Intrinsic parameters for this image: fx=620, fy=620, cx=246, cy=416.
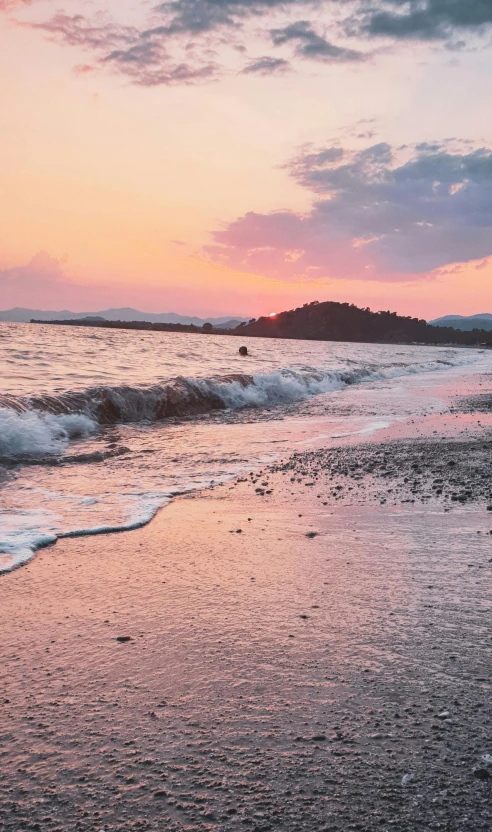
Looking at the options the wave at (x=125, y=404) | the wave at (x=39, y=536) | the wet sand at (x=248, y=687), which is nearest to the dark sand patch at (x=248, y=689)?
the wet sand at (x=248, y=687)

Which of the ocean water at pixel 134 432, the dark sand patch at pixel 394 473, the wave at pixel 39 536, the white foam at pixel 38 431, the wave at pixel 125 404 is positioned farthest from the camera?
the wave at pixel 125 404

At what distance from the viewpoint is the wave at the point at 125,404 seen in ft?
34.8

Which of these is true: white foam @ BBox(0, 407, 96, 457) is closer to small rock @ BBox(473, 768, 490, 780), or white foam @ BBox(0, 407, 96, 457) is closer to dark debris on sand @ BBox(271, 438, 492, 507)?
dark debris on sand @ BBox(271, 438, 492, 507)

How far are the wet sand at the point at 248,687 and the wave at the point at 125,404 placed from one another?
6.12 m

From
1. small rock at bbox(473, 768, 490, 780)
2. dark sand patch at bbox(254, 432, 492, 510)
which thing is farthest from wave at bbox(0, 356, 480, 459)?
small rock at bbox(473, 768, 490, 780)

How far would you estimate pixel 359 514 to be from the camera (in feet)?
19.3

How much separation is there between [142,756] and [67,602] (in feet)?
5.46

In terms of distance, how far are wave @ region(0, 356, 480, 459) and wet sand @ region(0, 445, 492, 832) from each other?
6123mm

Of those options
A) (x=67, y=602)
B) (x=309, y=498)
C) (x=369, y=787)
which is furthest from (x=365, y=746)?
(x=309, y=498)

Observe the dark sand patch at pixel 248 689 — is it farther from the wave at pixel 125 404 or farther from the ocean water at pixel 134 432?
the wave at pixel 125 404

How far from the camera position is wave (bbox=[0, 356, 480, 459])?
10.6 meters

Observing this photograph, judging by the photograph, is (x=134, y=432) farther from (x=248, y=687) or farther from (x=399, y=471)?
(x=248, y=687)

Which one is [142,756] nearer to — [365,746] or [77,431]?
[365,746]

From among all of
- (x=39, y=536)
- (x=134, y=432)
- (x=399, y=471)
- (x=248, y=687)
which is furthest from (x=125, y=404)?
(x=248, y=687)
